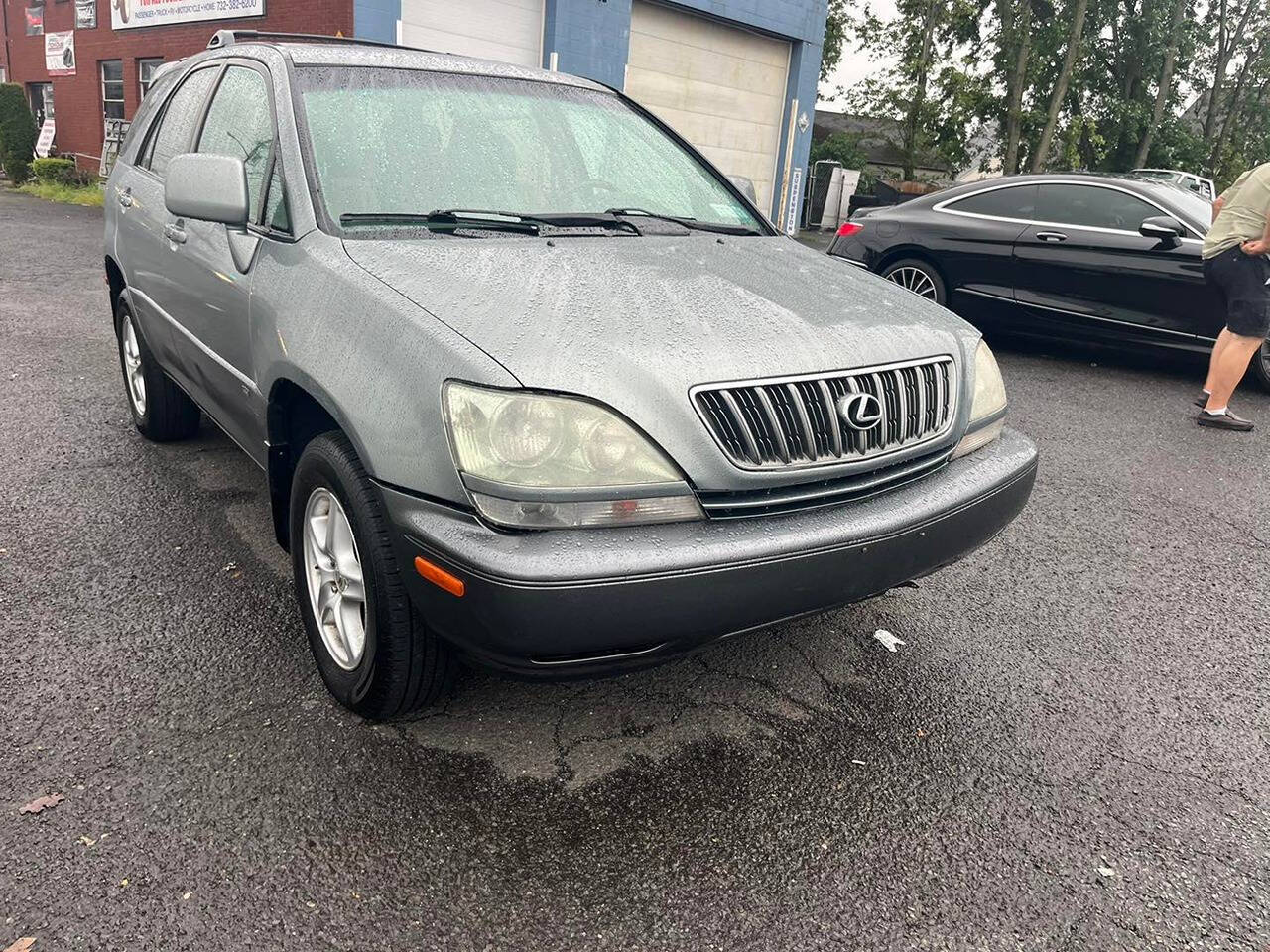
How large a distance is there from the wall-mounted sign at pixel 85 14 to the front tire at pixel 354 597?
20.5 m

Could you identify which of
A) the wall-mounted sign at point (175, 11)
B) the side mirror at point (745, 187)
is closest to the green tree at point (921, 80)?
the wall-mounted sign at point (175, 11)

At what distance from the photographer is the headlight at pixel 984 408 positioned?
276 centimetres

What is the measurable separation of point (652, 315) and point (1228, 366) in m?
5.17

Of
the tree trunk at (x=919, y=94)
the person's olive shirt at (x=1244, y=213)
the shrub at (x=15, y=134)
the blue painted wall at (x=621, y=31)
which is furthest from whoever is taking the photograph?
the tree trunk at (x=919, y=94)

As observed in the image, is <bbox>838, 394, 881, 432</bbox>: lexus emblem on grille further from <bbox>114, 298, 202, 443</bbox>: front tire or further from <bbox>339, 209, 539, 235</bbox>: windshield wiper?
<bbox>114, 298, 202, 443</bbox>: front tire

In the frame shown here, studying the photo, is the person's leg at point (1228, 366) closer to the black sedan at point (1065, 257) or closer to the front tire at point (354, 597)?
the black sedan at point (1065, 257)

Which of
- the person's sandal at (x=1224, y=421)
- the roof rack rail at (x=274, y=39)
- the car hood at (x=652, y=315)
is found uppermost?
the roof rack rail at (x=274, y=39)

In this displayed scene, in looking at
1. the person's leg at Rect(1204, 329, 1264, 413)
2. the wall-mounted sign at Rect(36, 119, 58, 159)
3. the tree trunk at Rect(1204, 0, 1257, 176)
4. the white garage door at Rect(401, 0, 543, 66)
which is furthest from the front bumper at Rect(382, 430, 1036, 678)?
the tree trunk at Rect(1204, 0, 1257, 176)

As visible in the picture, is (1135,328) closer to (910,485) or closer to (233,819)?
(910,485)

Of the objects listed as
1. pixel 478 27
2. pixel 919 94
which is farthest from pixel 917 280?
pixel 919 94

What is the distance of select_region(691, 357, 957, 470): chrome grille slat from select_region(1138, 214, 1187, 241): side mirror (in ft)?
18.1

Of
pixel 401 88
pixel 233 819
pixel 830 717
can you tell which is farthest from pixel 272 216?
pixel 830 717

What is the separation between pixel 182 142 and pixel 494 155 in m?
1.55

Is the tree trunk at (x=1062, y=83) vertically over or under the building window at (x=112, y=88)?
over
